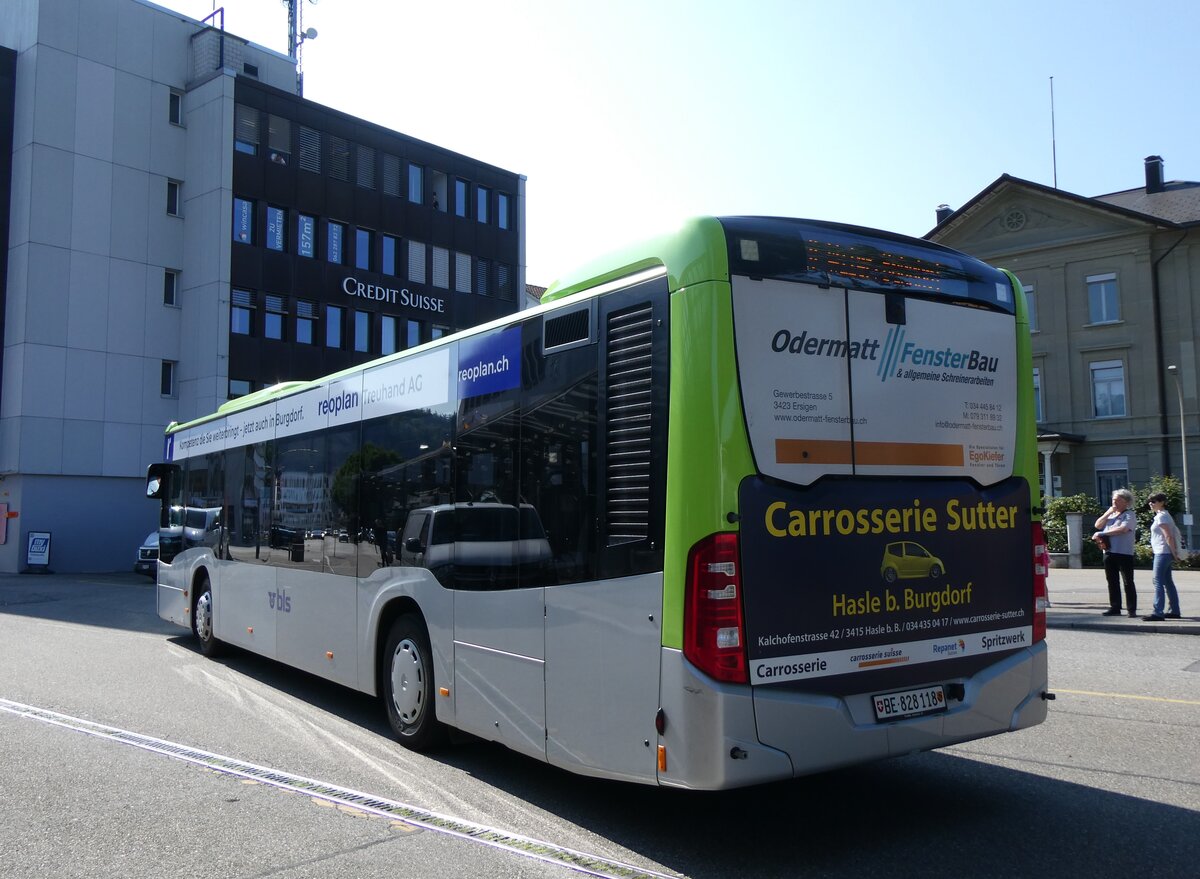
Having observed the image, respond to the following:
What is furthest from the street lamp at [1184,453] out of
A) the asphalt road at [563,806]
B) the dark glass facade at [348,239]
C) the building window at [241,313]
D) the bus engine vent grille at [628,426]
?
the bus engine vent grille at [628,426]

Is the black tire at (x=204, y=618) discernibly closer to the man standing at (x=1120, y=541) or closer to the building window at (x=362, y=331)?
the man standing at (x=1120, y=541)

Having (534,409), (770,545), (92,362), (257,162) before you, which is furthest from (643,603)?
(257,162)

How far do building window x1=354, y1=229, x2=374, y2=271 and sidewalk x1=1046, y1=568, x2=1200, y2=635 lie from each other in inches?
1083

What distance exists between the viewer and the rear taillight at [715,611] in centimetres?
454

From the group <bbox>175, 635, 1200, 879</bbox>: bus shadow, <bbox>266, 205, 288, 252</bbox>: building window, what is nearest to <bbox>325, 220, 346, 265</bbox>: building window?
<bbox>266, 205, 288, 252</bbox>: building window

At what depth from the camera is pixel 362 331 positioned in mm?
39938

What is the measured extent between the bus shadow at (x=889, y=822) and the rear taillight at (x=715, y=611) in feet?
3.29

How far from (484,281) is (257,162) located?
36.8 ft

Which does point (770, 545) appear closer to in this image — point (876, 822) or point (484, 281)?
point (876, 822)

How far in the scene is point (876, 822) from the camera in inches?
213

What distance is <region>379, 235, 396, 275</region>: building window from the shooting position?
4097 cm

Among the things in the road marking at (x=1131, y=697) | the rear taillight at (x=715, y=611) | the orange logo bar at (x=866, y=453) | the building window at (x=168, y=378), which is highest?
the building window at (x=168, y=378)

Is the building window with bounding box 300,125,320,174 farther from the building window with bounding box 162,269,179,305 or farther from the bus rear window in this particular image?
the bus rear window

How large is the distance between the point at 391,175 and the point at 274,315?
8298mm
